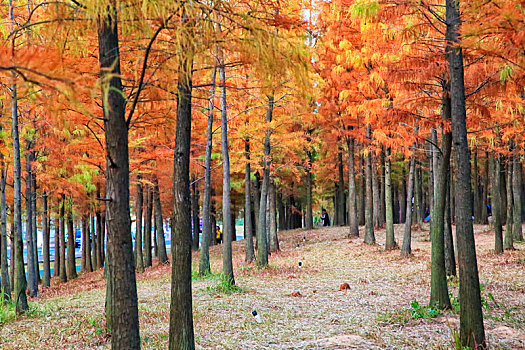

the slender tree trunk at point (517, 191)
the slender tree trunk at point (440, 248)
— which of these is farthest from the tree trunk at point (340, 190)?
the slender tree trunk at point (440, 248)

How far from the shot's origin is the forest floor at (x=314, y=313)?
22.6ft

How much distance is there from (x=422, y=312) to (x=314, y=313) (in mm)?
2048

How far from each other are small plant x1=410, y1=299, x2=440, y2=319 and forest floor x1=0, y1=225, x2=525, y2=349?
0.02 meters

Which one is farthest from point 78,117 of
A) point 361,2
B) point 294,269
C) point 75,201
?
point 75,201

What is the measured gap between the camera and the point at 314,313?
8945mm

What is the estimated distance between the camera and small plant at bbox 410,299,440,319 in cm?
795

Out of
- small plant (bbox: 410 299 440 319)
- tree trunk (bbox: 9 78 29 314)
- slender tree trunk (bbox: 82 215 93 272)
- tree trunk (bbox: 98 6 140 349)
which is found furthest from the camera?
slender tree trunk (bbox: 82 215 93 272)

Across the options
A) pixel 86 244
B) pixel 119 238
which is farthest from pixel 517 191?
pixel 86 244

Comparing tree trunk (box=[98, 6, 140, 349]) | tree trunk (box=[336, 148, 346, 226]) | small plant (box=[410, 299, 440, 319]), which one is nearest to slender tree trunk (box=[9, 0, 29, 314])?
tree trunk (box=[98, 6, 140, 349])

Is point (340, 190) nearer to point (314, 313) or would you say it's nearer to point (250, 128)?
point (250, 128)

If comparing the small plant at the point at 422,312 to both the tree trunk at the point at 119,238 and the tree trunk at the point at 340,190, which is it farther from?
the tree trunk at the point at 340,190

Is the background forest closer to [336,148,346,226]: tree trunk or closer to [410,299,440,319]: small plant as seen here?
[410,299,440,319]: small plant

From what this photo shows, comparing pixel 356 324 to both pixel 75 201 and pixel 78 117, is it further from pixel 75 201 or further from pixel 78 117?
pixel 75 201

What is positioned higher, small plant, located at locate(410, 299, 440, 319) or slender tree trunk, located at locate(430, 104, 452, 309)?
slender tree trunk, located at locate(430, 104, 452, 309)
